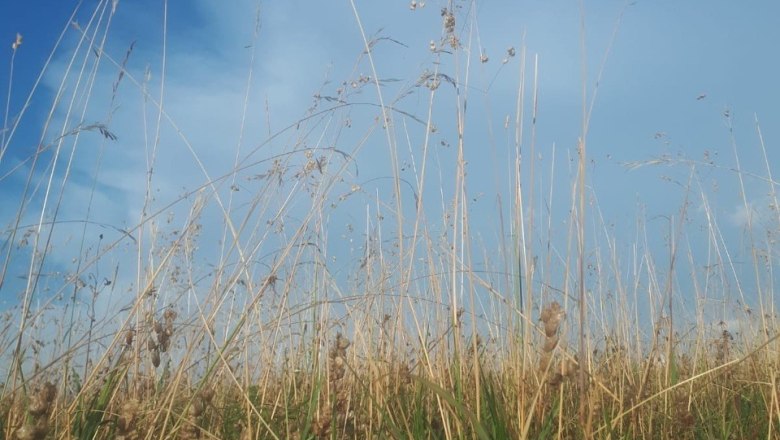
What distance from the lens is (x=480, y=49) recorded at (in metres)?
2.11

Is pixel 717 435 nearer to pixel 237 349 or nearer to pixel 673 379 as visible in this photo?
pixel 673 379

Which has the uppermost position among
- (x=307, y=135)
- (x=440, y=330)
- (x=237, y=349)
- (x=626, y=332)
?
(x=307, y=135)

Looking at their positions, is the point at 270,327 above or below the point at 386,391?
above

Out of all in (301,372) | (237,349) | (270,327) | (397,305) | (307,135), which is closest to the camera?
(237,349)

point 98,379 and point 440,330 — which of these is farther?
point 440,330

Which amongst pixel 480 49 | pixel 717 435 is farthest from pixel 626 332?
pixel 480 49

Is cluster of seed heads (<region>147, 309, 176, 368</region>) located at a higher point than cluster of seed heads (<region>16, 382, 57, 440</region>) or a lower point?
higher

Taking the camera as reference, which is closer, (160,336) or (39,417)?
(39,417)

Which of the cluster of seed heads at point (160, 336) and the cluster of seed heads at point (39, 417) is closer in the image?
the cluster of seed heads at point (39, 417)

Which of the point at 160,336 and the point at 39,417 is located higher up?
the point at 160,336

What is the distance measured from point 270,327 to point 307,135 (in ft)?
2.30

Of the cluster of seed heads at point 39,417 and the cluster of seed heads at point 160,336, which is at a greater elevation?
the cluster of seed heads at point 160,336

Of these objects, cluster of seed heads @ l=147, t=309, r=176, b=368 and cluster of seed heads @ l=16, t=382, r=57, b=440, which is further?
cluster of seed heads @ l=147, t=309, r=176, b=368

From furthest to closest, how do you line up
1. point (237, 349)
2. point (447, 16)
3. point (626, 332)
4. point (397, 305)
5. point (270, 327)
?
1. point (626, 332)
2. point (397, 305)
3. point (270, 327)
4. point (237, 349)
5. point (447, 16)
